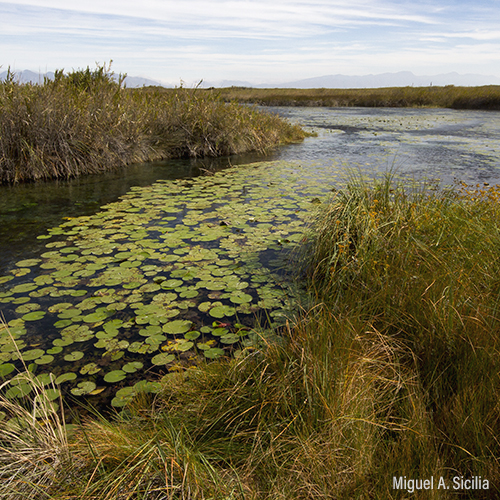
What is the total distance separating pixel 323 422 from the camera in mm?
1807

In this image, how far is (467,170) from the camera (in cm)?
907

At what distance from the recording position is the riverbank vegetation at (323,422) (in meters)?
1.55

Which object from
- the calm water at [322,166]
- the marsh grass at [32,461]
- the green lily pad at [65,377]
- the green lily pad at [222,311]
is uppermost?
the calm water at [322,166]

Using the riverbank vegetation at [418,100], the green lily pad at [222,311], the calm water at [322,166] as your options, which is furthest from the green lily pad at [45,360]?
the riverbank vegetation at [418,100]

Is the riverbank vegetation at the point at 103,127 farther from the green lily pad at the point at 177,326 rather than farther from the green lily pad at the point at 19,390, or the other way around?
the green lily pad at the point at 19,390

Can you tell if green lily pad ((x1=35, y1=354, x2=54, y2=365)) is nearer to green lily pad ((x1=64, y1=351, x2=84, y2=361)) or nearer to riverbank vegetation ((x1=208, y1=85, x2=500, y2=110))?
green lily pad ((x1=64, y1=351, x2=84, y2=361))

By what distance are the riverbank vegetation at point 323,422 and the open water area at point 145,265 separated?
0.33 m

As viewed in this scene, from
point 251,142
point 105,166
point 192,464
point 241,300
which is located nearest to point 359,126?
point 251,142

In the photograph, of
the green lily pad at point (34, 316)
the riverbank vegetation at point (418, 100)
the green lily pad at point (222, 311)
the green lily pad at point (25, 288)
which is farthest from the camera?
the riverbank vegetation at point (418, 100)

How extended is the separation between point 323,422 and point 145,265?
9.31ft

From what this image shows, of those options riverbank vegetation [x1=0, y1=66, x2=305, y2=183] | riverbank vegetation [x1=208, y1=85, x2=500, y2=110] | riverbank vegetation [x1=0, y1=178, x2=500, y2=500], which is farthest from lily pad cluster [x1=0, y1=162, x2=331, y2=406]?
riverbank vegetation [x1=208, y1=85, x2=500, y2=110]

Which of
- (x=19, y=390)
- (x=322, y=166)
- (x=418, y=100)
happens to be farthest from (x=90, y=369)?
(x=418, y=100)

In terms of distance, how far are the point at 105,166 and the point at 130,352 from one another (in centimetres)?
673

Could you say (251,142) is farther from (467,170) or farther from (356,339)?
(356,339)
